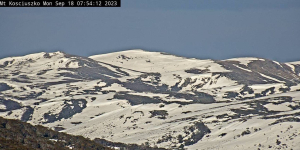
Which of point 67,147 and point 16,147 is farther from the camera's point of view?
point 67,147

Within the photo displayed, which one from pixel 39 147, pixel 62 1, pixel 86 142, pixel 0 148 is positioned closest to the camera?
pixel 0 148

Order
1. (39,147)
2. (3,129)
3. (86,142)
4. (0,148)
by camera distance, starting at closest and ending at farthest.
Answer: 1. (0,148)
2. (39,147)
3. (3,129)
4. (86,142)

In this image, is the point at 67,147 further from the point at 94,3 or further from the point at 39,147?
the point at 94,3

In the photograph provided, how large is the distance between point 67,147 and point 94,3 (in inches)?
779

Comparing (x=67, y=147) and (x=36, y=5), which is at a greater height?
(x=36, y=5)

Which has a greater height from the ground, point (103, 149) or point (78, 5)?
point (78, 5)

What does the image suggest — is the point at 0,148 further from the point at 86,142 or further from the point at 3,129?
the point at 86,142

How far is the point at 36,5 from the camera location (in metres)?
101

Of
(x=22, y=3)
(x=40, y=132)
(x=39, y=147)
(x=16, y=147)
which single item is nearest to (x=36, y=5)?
(x=22, y=3)

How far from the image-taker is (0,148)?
75.3m

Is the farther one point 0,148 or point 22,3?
point 22,3

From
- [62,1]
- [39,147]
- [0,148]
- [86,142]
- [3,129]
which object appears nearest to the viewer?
[0,148]

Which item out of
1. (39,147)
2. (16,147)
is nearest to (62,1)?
(39,147)

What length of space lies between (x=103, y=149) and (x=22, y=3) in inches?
817
